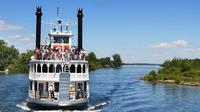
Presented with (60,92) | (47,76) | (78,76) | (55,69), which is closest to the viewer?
(60,92)

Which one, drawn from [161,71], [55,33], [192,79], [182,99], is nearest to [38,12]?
[55,33]

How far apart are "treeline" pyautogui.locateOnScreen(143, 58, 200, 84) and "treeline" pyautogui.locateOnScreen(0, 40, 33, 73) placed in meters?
50.0

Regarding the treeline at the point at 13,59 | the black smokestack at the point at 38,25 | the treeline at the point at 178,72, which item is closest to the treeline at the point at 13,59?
the treeline at the point at 13,59

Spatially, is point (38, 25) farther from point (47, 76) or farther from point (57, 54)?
point (47, 76)

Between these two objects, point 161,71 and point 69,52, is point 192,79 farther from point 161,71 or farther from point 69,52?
point 69,52

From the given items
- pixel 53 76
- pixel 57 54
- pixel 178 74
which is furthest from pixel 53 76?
pixel 178 74

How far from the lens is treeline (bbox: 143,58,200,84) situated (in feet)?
347

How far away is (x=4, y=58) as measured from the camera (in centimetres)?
17238

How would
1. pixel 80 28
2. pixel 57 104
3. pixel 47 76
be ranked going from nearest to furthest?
pixel 57 104, pixel 47 76, pixel 80 28

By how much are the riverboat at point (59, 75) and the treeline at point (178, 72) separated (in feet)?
201

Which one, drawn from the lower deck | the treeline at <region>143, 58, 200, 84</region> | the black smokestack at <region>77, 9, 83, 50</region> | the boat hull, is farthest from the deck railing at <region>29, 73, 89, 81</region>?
the treeline at <region>143, 58, 200, 84</region>

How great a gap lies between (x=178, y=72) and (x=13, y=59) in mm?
73192

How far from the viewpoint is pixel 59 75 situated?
129 feet

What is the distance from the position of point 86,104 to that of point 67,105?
3754mm
